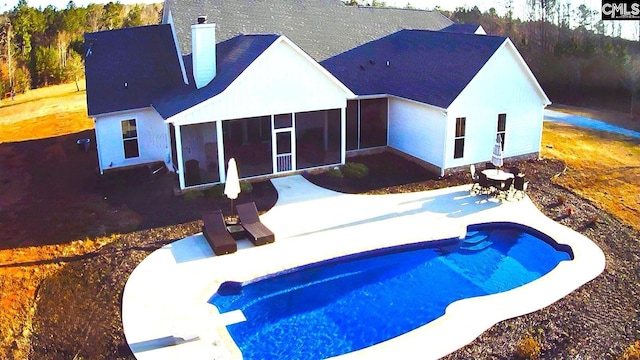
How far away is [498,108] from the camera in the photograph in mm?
20859

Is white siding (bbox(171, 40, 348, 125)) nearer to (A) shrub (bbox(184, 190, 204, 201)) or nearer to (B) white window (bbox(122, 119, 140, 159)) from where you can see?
(A) shrub (bbox(184, 190, 204, 201))

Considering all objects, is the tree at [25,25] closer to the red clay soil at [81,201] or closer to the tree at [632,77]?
the red clay soil at [81,201]

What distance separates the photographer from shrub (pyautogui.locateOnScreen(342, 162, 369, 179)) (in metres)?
20.6

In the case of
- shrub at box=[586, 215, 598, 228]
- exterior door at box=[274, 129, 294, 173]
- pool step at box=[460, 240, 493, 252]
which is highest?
exterior door at box=[274, 129, 294, 173]

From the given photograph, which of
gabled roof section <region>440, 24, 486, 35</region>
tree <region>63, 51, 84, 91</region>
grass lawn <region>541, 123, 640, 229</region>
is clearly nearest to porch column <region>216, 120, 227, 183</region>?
grass lawn <region>541, 123, 640, 229</region>

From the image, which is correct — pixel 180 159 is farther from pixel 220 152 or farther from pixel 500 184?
pixel 500 184

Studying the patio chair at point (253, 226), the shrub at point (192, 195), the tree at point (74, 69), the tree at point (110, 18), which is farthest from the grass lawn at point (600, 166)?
the tree at point (110, 18)

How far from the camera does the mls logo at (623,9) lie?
30.9 meters

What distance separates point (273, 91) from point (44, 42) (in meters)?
32.3

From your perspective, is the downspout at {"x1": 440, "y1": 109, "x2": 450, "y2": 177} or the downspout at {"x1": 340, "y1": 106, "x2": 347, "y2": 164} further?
the downspout at {"x1": 340, "y1": 106, "x2": 347, "y2": 164}

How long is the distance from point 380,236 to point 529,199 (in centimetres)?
616

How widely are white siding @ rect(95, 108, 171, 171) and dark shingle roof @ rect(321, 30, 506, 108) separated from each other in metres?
7.46

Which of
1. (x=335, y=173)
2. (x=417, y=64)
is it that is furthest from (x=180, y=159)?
(x=417, y=64)

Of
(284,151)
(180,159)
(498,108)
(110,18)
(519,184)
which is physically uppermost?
(110,18)
